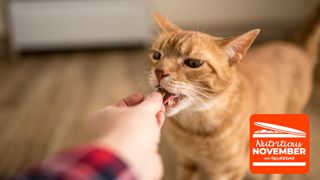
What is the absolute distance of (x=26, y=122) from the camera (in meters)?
1.81

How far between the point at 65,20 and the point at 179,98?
2.01 m

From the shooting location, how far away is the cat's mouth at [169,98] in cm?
84

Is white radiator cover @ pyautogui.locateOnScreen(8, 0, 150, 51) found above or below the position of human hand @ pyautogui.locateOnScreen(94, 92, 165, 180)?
above

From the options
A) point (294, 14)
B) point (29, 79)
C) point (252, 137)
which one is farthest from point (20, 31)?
point (252, 137)

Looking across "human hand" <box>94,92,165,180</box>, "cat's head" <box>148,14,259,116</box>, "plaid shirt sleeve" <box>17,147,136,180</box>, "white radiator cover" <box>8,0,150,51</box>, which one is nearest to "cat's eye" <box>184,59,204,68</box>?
"cat's head" <box>148,14,259,116</box>

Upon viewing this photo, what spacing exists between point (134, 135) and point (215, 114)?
52cm

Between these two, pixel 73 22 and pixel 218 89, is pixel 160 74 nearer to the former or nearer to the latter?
pixel 218 89

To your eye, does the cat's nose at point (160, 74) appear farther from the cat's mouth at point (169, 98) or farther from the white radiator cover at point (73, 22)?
the white radiator cover at point (73, 22)

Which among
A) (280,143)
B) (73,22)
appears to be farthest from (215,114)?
(73,22)

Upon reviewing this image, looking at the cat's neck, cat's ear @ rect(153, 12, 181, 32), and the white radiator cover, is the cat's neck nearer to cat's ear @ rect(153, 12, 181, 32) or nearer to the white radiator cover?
cat's ear @ rect(153, 12, 181, 32)

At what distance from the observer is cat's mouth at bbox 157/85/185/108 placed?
837 millimetres

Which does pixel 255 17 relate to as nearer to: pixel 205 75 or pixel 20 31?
pixel 20 31

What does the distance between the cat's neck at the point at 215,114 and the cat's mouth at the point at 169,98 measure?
13cm

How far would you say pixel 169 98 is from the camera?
84cm
